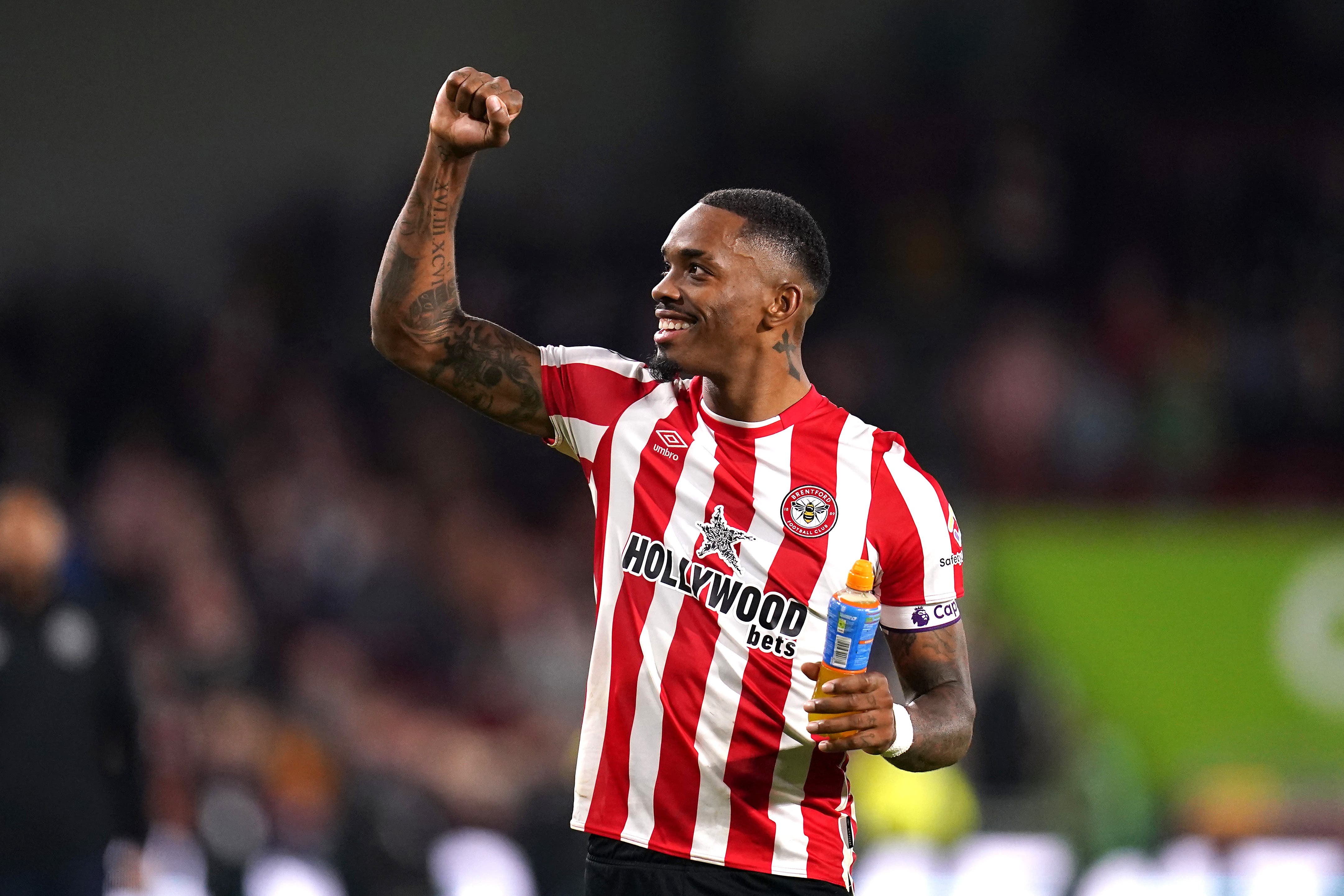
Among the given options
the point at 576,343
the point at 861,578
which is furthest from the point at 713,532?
the point at 576,343

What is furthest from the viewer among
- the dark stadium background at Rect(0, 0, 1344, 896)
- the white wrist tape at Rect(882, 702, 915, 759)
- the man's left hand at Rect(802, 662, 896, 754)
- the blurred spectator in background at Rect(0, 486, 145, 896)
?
the dark stadium background at Rect(0, 0, 1344, 896)

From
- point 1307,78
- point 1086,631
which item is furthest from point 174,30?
point 1307,78

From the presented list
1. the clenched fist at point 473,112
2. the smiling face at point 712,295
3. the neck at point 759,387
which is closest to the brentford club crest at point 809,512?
the neck at point 759,387

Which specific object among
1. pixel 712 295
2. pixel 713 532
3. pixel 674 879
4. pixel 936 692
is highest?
pixel 712 295

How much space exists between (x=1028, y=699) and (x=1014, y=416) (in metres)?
2.18

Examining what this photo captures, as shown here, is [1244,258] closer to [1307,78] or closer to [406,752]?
[1307,78]

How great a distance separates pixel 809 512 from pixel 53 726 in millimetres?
3234

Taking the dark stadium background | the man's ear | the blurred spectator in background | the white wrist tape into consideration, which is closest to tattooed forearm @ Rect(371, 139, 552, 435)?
the man's ear

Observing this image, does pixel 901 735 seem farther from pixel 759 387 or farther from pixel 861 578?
pixel 759 387

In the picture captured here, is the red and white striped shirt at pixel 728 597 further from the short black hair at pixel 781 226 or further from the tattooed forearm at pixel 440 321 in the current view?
the short black hair at pixel 781 226

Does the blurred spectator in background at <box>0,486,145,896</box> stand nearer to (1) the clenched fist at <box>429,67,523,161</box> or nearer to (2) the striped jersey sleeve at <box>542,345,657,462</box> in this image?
(2) the striped jersey sleeve at <box>542,345,657,462</box>

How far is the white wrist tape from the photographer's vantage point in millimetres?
2818

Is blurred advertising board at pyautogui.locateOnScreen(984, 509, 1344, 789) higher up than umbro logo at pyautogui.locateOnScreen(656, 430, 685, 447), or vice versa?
blurred advertising board at pyautogui.locateOnScreen(984, 509, 1344, 789)

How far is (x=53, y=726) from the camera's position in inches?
201
